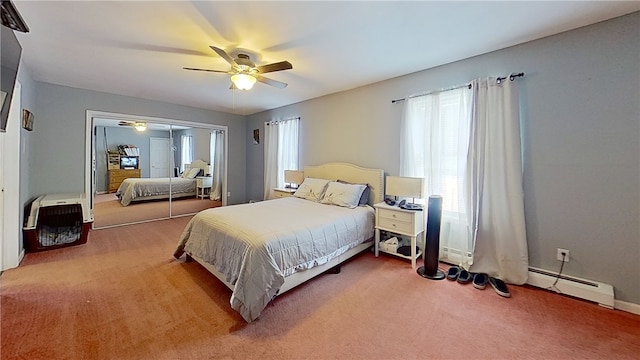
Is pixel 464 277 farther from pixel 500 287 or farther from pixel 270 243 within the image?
pixel 270 243

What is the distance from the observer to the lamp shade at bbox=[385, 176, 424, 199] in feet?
9.80

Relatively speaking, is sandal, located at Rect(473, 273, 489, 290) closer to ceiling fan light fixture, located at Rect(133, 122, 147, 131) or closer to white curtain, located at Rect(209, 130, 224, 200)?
white curtain, located at Rect(209, 130, 224, 200)

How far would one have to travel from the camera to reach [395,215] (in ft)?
9.93

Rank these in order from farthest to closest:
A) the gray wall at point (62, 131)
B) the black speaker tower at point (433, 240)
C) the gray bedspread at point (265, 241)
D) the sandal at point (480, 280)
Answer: the gray wall at point (62, 131) → the black speaker tower at point (433, 240) → the sandal at point (480, 280) → the gray bedspread at point (265, 241)

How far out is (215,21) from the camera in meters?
2.09

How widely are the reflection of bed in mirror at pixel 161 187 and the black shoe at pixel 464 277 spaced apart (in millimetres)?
5245

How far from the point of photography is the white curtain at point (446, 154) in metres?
2.84

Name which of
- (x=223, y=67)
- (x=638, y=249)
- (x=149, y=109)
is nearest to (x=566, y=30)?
(x=638, y=249)

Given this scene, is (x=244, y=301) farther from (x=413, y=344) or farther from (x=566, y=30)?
(x=566, y=30)

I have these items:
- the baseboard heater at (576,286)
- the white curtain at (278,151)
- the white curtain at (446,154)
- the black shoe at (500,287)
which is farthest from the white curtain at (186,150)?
the baseboard heater at (576,286)

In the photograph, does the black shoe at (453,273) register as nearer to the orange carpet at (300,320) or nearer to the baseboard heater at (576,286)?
the orange carpet at (300,320)

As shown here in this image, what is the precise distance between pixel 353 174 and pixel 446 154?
1362 millimetres

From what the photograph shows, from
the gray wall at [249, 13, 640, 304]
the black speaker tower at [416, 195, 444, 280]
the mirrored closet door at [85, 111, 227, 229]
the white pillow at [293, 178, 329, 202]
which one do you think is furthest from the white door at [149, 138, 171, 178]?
the gray wall at [249, 13, 640, 304]

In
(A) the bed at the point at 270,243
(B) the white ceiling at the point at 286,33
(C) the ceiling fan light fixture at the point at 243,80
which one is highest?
(B) the white ceiling at the point at 286,33
